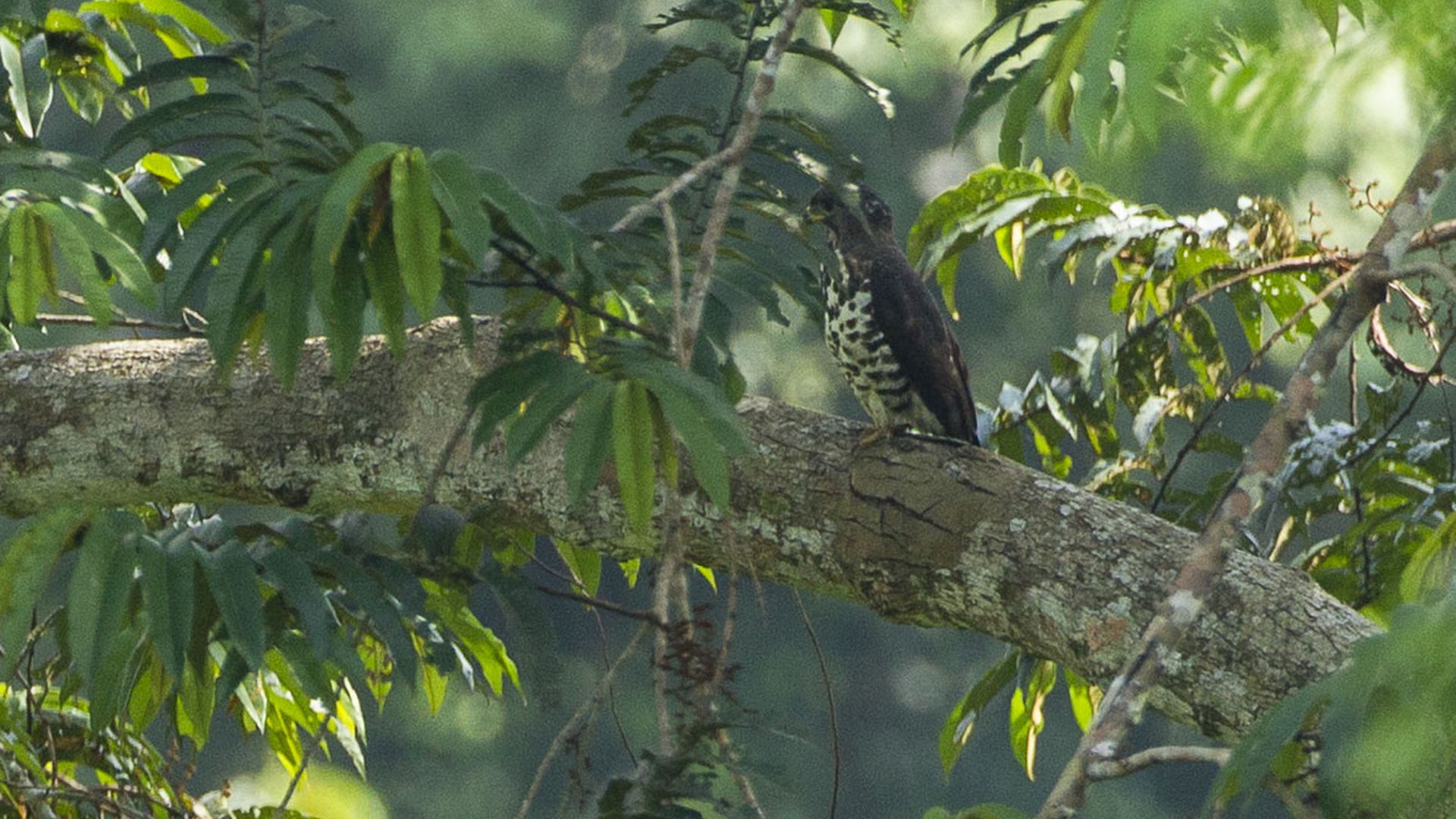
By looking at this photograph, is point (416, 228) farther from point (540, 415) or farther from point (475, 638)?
point (475, 638)

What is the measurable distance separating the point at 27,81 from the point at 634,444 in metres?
1.32

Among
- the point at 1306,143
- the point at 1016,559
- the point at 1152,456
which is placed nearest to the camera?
the point at 1306,143

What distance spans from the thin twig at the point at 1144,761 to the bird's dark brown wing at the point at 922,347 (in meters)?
1.54

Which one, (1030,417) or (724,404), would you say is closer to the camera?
(724,404)

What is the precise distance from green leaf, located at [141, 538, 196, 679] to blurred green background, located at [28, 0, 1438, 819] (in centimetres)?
702

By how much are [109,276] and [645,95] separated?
2.48ft

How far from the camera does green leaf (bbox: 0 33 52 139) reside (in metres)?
2.10

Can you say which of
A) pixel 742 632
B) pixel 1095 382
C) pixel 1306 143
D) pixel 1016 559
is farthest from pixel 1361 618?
pixel 742 632

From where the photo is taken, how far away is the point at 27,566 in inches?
50.8

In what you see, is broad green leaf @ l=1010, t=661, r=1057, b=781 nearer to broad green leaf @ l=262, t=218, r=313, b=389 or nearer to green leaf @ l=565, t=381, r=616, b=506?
green leaf @ l=565, t=381, r=616, b=506

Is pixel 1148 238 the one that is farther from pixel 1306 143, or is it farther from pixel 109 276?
pixel 1306 143

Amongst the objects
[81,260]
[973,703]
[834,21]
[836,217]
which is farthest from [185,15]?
[973,703]

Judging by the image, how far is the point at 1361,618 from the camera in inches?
65.7

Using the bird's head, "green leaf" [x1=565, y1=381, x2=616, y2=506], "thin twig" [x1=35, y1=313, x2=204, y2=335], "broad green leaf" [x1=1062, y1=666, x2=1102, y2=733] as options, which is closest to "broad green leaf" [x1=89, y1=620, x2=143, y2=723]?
"green leaf" [x1=565, y1=381, x2=616, y2=506]
